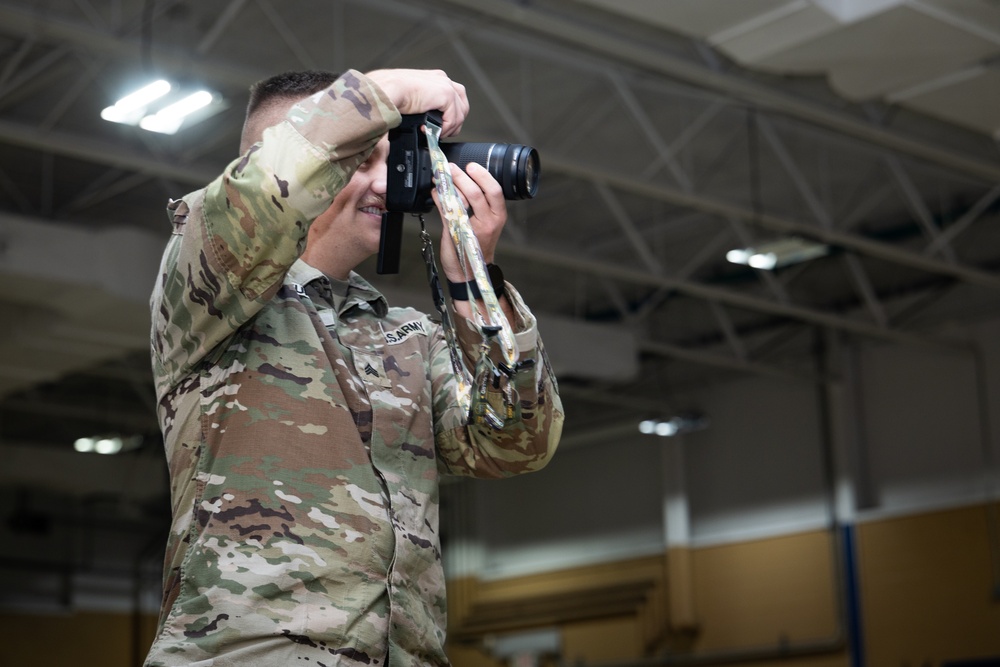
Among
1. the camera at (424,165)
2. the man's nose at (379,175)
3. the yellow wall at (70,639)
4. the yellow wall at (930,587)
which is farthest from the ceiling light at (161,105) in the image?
the yellow wall at (70,639)

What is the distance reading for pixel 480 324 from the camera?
1.83 m

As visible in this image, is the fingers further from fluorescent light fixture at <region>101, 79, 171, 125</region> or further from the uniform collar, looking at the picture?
fluorescent light fixture at <region>101, 79, 171, 125</region>

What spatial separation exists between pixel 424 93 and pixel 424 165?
0.10 m

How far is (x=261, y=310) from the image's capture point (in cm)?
200

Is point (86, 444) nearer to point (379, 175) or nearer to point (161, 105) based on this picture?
point (161, 105)

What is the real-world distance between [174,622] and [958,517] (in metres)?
14.0

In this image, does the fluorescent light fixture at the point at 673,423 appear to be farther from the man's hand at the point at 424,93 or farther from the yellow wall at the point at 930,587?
the man's hand at the point at 424,93

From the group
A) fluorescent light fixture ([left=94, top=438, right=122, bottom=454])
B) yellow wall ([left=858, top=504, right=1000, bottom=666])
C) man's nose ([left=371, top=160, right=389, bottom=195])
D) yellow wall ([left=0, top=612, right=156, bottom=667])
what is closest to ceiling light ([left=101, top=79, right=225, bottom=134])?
man's nose ([left=371, top=160, right=389, bottom=195])

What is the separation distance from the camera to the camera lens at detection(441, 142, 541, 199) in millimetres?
1926

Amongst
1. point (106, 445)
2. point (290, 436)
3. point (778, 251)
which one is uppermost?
point (778, 251)

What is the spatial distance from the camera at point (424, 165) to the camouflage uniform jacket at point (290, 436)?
99 millimetres

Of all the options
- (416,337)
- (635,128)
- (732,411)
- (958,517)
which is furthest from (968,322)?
(416,337)

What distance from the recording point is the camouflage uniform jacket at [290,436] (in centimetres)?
179

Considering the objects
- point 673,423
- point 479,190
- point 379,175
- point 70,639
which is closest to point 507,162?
point 479,190
